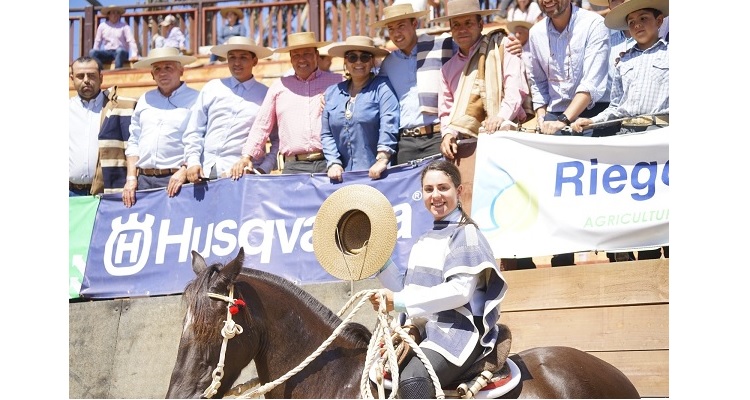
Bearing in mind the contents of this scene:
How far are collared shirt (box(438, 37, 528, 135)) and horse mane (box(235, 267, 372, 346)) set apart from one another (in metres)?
2.77

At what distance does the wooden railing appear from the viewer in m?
16.3

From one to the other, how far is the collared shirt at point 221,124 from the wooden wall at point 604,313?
305cm

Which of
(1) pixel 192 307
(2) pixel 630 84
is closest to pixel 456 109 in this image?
(2) pixel 630 84

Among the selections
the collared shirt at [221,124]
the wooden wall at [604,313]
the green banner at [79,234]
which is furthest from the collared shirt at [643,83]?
the green banner at [79,234]

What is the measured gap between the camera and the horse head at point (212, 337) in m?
4.54

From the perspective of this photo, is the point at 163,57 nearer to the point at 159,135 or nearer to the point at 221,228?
the point at 159,135

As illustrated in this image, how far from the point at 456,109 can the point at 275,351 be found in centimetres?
323

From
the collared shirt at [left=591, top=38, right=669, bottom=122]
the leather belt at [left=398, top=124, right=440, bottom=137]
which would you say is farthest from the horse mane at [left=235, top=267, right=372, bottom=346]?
the leather belt at [left=398, top=124, right=440, bottom=137]

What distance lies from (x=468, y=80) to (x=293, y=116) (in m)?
1.70

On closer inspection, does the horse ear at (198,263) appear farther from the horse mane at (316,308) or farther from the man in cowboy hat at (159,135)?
the man in cowboy hat at (159,135)

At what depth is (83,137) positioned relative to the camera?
948 centimetres

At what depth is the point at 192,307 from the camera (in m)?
4.62

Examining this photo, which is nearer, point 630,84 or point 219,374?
point 219,374

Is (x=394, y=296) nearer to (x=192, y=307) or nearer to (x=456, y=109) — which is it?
(x=192, y=307)
